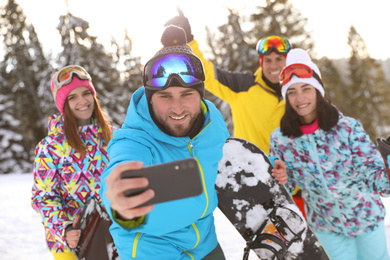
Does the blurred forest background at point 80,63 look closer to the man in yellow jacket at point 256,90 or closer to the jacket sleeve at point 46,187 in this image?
the man in yellow jacket at point 256,90

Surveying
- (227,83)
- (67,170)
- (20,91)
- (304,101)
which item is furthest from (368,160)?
(20,91)

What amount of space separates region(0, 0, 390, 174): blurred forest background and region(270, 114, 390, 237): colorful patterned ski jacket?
14.4 m

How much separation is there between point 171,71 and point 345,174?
198cm

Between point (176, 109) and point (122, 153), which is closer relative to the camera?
point (122, 153)

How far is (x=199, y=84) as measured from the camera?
7.27 ft

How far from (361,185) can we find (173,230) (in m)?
2.00

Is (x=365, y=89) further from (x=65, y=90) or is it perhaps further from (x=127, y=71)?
(x=65, y=90)

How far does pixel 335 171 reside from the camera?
2.96 m

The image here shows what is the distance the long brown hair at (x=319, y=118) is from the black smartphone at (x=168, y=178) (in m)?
2.06

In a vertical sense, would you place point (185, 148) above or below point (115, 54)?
below

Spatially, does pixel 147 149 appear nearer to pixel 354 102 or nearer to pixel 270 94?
pixel 270 94

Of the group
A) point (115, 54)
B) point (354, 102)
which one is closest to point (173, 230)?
point (115, 54)

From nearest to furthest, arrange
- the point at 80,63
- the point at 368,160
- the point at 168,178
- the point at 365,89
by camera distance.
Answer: the point at 168,178
the point at 368,160
the point at 80,63
the point at 365,89

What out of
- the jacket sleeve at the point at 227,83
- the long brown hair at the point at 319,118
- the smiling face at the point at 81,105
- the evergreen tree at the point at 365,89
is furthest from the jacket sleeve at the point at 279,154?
the evergreen tree at the point at 365,89
